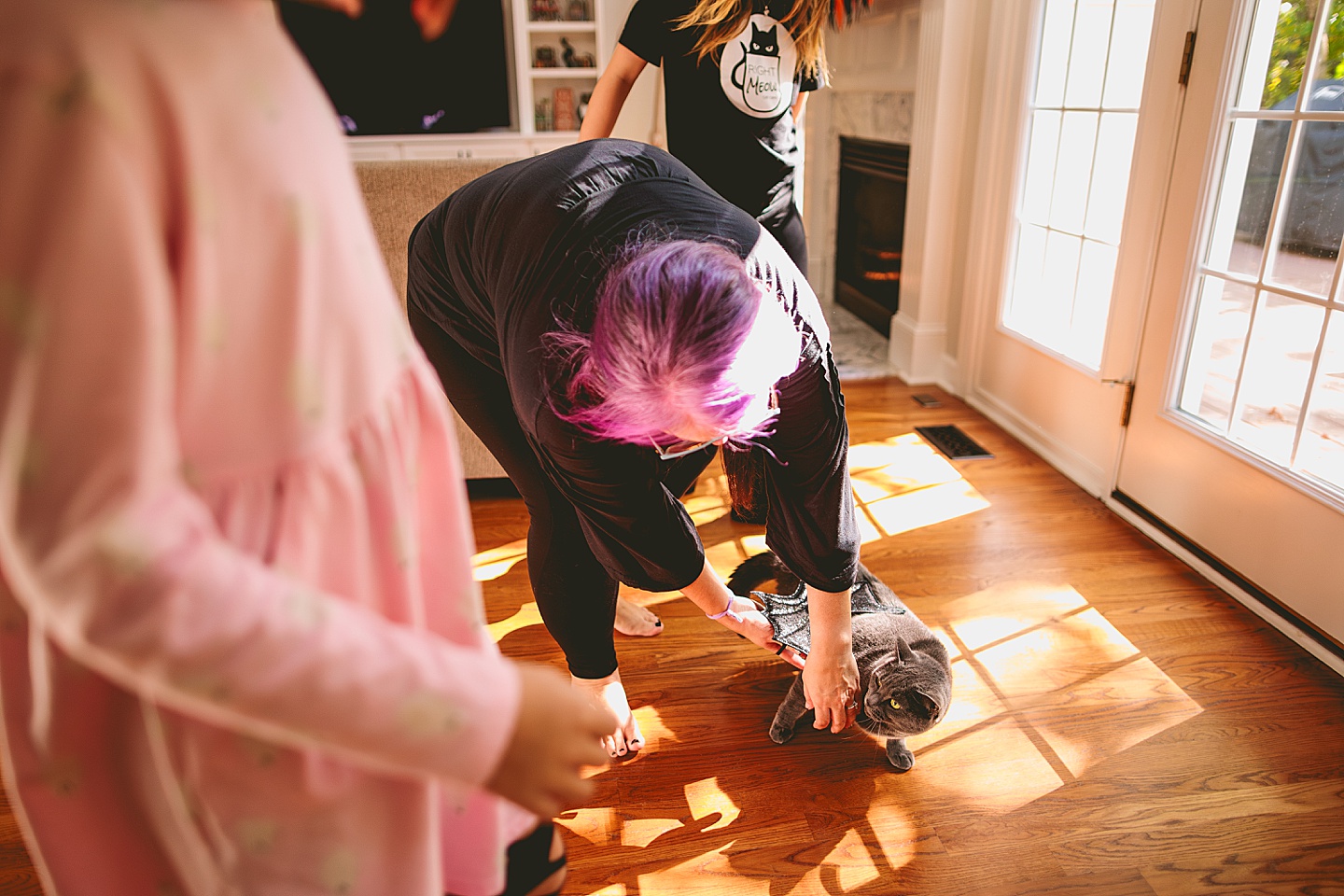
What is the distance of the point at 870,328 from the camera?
3.83 metres

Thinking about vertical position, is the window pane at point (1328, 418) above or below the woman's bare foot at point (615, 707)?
above

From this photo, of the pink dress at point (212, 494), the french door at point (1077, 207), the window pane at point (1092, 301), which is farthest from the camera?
the window pane at point (1092, 301)

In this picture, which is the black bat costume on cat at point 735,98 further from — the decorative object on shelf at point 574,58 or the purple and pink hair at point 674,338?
the decorative object on shelf at point 574,58

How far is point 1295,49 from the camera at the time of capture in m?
1.68

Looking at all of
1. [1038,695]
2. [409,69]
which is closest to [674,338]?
[1038,695]

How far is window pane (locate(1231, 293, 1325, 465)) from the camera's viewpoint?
170cm

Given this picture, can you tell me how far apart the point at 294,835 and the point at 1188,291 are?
210 cm

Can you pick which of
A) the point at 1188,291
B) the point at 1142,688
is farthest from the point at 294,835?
the point at 1188,291

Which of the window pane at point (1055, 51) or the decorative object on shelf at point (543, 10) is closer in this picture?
the window pane at point (1055, 51)

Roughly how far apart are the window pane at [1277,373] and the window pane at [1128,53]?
70cm

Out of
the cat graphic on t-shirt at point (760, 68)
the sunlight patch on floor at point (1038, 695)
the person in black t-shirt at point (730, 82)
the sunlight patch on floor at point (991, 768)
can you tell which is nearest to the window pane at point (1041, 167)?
the person in black t-shirt at point (730, 82)

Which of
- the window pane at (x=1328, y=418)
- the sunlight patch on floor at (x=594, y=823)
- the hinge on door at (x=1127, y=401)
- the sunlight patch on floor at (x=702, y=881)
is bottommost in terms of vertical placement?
the sunlight patch on floor at (x=594, y=823)

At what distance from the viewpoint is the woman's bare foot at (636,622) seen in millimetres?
1740

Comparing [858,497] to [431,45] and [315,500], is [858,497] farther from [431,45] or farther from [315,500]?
[431,45]
